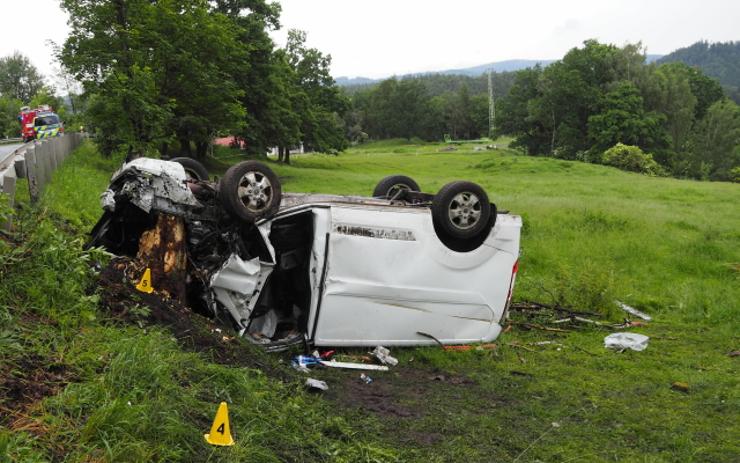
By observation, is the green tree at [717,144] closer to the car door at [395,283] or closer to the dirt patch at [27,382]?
the car door at [395,283]

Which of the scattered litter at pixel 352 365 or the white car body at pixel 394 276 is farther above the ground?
the white car body at pixel 394 276

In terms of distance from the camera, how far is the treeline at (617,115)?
187 ft

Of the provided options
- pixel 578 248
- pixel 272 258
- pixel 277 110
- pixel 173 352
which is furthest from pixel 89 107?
pixel 173 352

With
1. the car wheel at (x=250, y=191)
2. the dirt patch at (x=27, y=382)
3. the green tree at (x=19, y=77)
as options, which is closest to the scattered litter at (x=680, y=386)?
the car wheel at (x=250, y=191)

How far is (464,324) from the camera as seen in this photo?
20.9 ft

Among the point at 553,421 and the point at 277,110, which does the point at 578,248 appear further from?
the point at 277,110

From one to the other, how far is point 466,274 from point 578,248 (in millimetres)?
6955

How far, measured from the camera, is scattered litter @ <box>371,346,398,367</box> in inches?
231

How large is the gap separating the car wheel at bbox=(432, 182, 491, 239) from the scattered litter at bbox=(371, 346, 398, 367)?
1284 mm

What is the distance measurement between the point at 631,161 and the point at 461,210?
1818 inches

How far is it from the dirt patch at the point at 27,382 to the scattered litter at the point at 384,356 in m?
3.11

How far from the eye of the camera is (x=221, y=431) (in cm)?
307

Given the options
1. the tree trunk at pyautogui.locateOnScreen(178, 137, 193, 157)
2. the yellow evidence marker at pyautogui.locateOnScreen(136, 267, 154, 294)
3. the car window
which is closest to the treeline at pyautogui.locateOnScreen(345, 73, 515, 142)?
the car window

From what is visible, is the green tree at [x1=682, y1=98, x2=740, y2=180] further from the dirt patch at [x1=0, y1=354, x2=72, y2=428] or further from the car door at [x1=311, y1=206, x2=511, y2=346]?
the dirt patch at [x1=0, y1=354, x2=72, y2=428]
